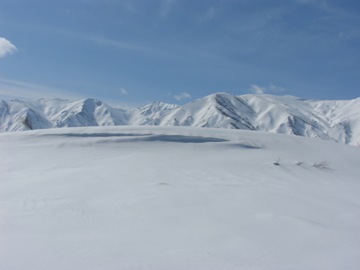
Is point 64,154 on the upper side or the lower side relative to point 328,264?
lower

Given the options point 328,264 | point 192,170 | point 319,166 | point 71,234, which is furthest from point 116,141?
point 328,264

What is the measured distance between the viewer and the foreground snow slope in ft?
13.9

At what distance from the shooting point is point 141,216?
581 cm

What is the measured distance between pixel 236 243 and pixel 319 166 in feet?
31.9

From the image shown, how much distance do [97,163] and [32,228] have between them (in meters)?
6.96

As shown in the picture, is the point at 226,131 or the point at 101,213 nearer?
the point at 101,213

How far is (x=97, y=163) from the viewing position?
11961mm

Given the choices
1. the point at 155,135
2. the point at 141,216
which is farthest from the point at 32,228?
the point at 155,135

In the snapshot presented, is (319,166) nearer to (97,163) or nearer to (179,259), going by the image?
(97,163)

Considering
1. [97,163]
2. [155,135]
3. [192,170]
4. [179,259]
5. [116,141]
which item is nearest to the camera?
[179,259]

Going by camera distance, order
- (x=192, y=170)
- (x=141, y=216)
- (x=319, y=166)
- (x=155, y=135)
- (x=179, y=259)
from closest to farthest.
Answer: (x=179, y=259)
(x=141, y=216)
(x=192, y=170)
(x=319, y=166)
(x=155, y=135)

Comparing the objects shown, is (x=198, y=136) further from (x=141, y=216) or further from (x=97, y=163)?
(x=141, y=216)

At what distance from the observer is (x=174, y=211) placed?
20.3 ft

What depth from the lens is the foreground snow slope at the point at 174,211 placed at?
423cm
